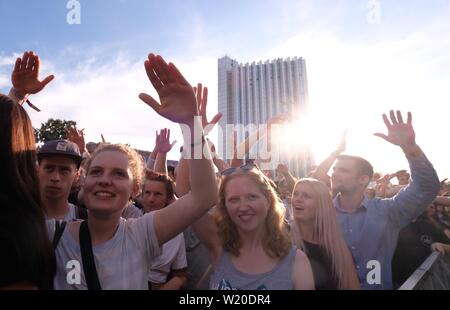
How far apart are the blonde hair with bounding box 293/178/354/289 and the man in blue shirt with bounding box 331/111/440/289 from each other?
44 centimetres

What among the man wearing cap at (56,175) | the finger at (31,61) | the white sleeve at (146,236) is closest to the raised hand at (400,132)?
the white sleeve at (146,236)

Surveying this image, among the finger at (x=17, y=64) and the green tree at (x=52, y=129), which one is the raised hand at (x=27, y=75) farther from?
the green tree at (x=52, y=129)

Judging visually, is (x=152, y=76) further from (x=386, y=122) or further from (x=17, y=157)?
(x=386, y=122)

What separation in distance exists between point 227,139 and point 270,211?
1.37 metres

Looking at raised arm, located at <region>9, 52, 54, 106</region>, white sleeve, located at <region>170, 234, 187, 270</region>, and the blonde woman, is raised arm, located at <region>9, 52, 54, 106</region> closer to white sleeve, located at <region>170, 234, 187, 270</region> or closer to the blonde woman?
white sleeve, located at <region>170, 234, 187, 270</region>

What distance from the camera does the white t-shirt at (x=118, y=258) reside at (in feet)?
4.96

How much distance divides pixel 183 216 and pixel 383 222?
2.33 meters

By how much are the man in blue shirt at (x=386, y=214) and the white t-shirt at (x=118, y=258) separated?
210 centimetres

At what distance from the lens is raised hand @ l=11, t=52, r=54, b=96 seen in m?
2.67

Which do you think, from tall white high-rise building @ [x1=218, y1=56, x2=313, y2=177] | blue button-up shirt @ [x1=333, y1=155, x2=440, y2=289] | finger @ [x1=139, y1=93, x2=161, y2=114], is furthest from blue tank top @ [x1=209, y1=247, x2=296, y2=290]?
tall white high-rise building @ [x1=218, y1=56, x2=313, y2=177]

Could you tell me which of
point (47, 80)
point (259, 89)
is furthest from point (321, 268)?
point (259, 89)

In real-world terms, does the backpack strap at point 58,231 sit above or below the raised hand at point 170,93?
below

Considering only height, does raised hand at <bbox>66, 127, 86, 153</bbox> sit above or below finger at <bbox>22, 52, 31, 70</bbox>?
below
